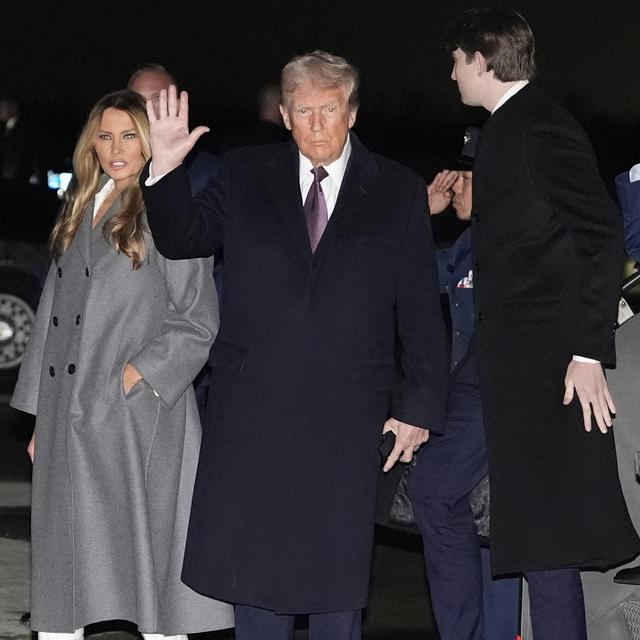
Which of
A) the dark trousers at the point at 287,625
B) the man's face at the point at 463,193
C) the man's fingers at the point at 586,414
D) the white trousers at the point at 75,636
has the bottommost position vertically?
the white trousers at the point at 75,636

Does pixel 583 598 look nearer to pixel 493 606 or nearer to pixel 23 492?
pixel 493 606

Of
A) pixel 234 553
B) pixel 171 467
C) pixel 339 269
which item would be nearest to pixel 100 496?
pixel 171 467

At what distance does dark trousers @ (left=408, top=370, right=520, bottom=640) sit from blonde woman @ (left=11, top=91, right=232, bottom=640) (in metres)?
0.71

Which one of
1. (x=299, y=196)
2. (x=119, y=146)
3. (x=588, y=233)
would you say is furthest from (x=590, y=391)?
(x=119, y=146)

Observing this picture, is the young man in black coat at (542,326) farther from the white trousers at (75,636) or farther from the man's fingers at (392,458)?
the white trousers at (75,636)

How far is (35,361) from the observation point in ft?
18.1

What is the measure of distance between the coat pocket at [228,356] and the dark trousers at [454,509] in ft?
2.64

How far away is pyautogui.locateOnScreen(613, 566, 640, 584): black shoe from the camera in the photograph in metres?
4.93

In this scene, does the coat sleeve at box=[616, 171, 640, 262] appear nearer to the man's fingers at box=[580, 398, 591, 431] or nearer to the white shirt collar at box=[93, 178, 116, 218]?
the man's fingers at box=[580, 398, 591, 431]

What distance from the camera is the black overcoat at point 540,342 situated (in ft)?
15.5

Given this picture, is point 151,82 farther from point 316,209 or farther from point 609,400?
point 609,400

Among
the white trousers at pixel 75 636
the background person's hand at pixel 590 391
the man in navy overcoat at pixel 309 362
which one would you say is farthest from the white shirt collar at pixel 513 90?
the white trousers at pixel 75 636

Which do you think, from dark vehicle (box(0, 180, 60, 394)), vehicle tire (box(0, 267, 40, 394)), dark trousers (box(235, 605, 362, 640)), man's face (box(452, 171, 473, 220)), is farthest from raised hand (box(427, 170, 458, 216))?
dark vehicle (box(0, 180, 60, 394))

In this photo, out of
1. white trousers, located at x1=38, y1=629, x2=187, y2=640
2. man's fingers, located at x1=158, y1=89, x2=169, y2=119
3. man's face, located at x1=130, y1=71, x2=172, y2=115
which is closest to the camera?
man's fingers, located at x1=158, y1=89, x2=169, y2=119
